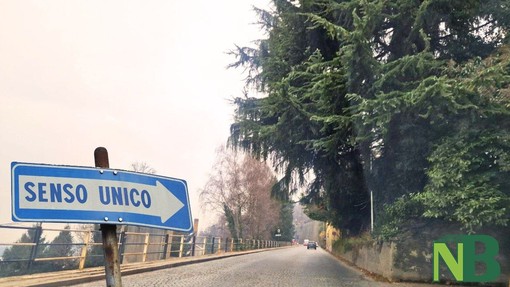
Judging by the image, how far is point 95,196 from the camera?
73.8 inches

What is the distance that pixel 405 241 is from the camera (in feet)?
32.5

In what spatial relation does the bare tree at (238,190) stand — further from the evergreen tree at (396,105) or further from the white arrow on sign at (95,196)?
the white arrow on sign at (95,196)

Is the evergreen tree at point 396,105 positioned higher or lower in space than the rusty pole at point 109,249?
higher

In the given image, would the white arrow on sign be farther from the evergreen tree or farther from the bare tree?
the bare tree

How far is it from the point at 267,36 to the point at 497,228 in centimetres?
873

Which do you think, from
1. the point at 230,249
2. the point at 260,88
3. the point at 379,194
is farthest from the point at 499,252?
the point at 230,249

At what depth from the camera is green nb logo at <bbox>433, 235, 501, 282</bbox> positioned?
8.95 m

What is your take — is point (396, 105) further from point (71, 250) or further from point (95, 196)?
point (71, 250)

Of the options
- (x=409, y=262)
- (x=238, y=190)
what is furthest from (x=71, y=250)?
(x=238, y=190)

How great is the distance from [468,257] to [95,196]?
9.44 meters

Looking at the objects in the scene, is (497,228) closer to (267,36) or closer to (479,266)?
(479,266)

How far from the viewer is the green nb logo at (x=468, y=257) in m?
8.95

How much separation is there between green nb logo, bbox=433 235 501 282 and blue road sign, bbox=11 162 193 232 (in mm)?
8862

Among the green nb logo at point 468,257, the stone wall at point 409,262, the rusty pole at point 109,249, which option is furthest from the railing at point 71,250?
the green nb logo at point 468,257
